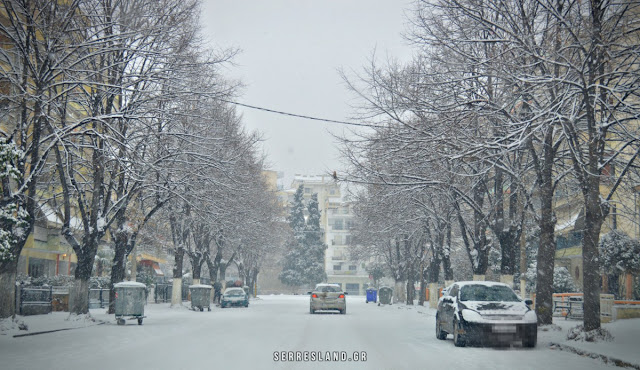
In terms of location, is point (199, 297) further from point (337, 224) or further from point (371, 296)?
point (337, 224)

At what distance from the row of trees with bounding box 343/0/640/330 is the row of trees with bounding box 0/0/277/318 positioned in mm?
6437

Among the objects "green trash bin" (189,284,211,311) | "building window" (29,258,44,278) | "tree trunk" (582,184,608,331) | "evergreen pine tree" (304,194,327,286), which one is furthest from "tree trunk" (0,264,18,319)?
"evergreen pine tree" (304,194,327,286)

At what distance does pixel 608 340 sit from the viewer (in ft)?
53.5

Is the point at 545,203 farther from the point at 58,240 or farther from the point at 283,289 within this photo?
the point at 283,289

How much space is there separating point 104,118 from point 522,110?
1298cm

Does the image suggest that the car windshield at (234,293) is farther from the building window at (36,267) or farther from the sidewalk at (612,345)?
the sidewalk at (612,345)

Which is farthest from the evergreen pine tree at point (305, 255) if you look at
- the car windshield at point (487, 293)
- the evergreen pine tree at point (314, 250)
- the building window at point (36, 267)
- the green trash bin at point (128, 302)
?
the car windshield at point (487, 293)

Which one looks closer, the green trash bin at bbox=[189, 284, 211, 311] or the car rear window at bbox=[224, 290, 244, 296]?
the green trash bin at bbox=[189, 284, 211, 311]

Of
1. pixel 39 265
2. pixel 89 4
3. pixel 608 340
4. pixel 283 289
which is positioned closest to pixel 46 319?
pixel 89 4

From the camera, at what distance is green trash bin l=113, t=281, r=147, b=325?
955 inches

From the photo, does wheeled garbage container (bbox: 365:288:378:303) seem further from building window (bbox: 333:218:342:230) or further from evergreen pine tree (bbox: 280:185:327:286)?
building window (bbox: 333:218:342:230)

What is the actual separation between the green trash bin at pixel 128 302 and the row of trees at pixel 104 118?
5.66 feet

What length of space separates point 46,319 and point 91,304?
12850 mm

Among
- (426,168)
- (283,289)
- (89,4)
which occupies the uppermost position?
(89,4)
